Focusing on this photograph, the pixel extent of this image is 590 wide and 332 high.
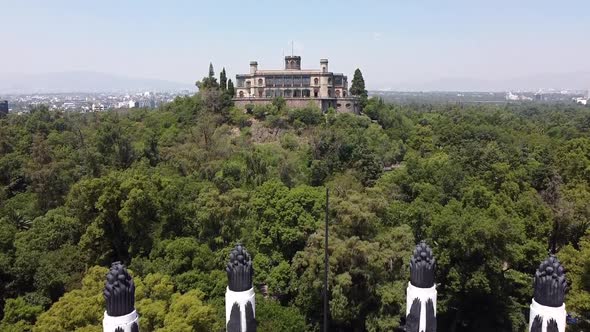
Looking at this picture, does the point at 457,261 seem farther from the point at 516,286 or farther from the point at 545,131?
the point at 545,131

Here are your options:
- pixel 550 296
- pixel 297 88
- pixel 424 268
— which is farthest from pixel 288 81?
pixel 550 296

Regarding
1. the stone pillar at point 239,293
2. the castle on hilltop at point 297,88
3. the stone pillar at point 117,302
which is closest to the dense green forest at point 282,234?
the stone pillar at point 239,293

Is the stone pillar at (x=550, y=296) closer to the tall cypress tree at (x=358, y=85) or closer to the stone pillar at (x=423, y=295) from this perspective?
the stone pillar at (x=423, y=295)

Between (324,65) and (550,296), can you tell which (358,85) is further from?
(550,296)

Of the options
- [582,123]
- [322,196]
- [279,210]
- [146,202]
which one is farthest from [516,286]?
[582,123]

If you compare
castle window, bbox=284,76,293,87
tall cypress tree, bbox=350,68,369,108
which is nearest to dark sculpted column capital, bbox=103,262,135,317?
castle window, bbox=284,76,293,87

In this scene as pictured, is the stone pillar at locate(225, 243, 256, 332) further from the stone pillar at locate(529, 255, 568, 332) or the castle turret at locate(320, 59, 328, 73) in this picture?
the castle turret at locate(320, 59, 328, 73)
